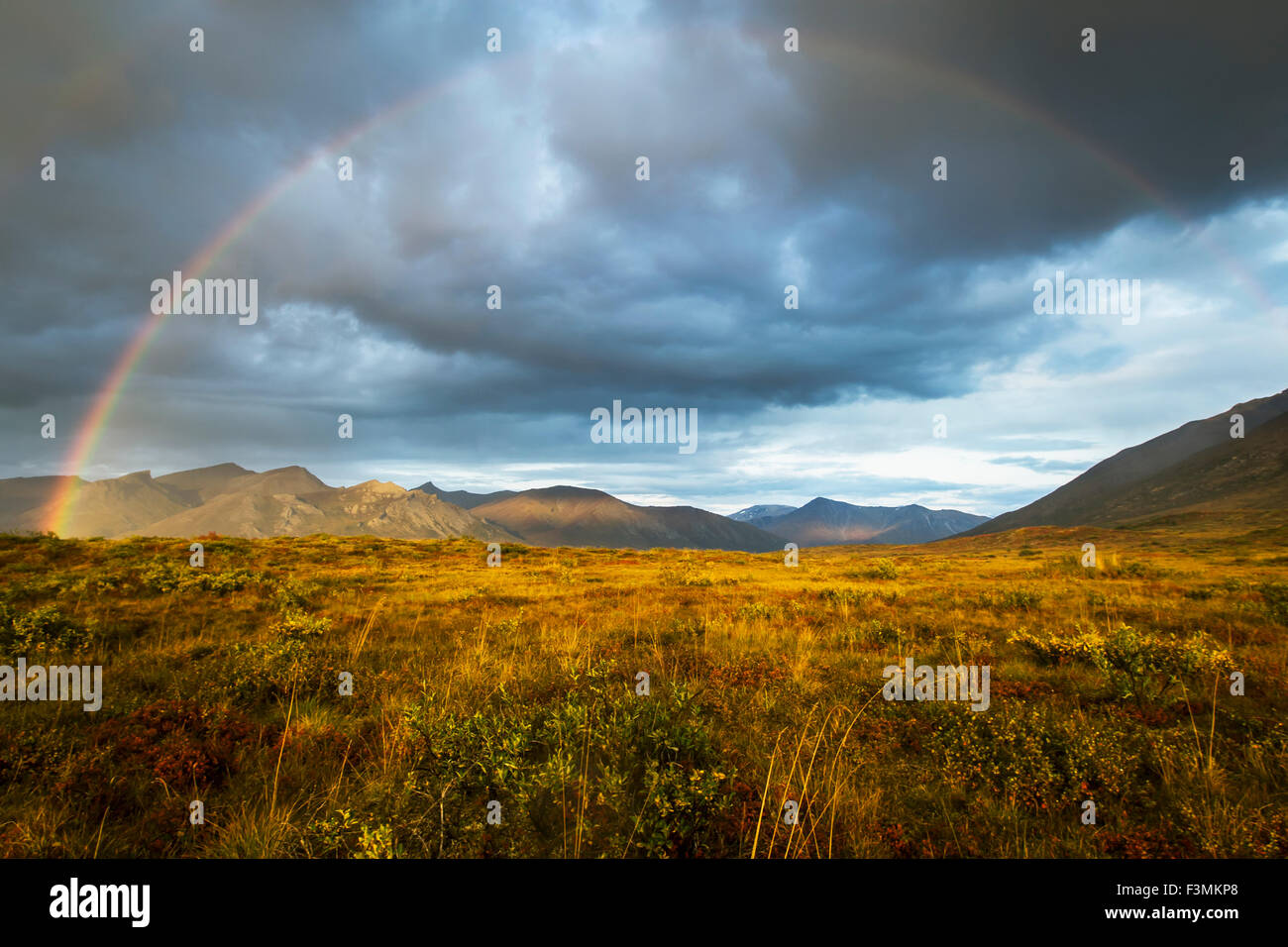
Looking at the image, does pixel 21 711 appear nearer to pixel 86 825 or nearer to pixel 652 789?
pixel 86 825

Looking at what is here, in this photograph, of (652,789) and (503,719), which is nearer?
(652,789)

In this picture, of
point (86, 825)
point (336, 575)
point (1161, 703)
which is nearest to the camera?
point (86, 825)

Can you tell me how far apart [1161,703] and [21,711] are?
1338cm

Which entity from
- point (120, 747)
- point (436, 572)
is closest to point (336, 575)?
point (436, 572)

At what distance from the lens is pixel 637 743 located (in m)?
4.89

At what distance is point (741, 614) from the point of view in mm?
12305

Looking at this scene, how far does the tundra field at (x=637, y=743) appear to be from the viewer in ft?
11.6

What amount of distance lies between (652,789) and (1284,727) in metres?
7.02

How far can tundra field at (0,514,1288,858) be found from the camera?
11.6 ft
